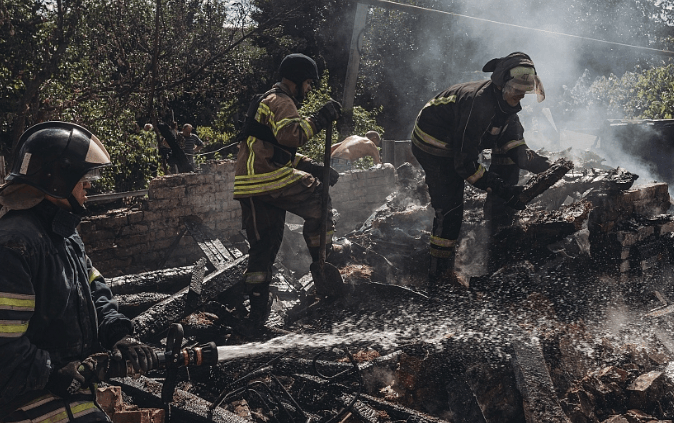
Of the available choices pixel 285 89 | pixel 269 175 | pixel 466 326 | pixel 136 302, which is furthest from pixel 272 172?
pixel 466 326

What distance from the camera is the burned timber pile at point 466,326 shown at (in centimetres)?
352

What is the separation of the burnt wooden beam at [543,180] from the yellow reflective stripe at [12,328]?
4547 mm

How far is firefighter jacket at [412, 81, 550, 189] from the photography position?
5.11 metres

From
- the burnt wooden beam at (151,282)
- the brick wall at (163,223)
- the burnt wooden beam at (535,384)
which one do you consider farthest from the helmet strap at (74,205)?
the brick wall at (163,223)

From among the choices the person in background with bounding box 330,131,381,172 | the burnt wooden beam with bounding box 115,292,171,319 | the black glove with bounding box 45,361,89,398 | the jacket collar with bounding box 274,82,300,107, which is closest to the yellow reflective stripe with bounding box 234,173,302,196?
the jacket collar with bounding box 274,82,300,107

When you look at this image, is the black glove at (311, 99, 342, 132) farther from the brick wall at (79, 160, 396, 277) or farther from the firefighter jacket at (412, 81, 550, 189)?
the brick wall at (79, 160, 396, 277)

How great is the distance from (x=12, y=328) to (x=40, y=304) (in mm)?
154

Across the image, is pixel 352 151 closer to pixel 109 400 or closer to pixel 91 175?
pixel 109 400

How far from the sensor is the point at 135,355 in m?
2.29

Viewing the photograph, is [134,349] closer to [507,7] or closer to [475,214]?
[475,214]

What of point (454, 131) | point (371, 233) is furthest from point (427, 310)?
point (371, 233)

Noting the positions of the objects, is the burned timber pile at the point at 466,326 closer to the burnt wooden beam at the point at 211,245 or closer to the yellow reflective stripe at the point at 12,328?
the burnt wooden beam at the point at 211,245

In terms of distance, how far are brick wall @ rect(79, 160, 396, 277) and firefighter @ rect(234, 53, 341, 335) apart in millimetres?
1789

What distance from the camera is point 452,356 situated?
4004 mm
